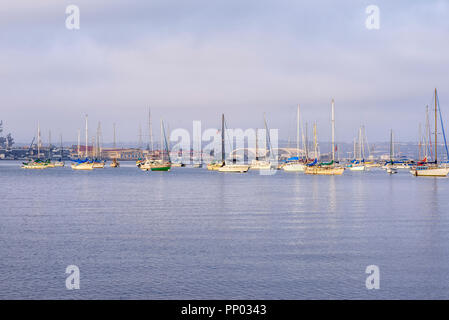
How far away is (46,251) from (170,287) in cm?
850

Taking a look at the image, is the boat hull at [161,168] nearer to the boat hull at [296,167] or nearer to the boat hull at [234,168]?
the boat hull at [234,168]

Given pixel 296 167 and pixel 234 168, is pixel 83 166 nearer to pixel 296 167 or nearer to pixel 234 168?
pixel 234 168

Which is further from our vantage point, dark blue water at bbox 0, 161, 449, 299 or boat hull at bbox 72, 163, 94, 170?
boat hull at bbox 72, 163, 94, 170

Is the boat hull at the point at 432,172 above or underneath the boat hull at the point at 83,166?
underneath

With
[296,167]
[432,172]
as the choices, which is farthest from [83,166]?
[432,172]

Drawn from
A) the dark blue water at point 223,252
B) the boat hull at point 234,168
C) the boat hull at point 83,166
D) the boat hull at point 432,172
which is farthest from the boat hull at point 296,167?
Answer: the dark blue water at point 223,252

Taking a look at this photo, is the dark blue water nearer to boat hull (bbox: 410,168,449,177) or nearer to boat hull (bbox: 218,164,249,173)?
boat hull (bbox: 410,168,449,177)

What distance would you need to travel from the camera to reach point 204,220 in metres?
36.3

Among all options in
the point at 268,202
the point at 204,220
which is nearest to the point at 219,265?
the point at 204,220

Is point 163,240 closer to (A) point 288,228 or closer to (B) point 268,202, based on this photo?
(A) point 288,228

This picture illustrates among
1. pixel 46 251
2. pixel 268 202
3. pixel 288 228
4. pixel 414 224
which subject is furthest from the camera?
pixel 268 202

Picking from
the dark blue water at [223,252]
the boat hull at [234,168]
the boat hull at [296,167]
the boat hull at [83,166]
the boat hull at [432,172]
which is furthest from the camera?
the boat hull at [83,166]

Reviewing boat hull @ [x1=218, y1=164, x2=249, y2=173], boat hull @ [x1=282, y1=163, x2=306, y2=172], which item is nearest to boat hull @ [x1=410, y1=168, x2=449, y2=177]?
boat hull @ [x1=282, y1=163, x2=306, y2=172]

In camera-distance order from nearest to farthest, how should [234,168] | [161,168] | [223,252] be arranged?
[223,252]
[234,168]
[161,168]
